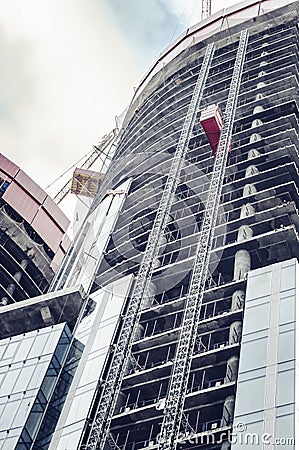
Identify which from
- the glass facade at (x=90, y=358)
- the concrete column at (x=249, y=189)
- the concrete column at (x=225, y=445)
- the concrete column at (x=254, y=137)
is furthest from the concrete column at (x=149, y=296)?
the concrete column at (x=225, y=445)

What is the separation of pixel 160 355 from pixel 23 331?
1963 cm

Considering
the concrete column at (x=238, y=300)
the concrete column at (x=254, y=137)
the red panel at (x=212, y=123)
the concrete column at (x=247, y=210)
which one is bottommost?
the concrete column at (x=238, y=300)

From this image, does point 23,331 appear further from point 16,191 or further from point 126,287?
point 16,191

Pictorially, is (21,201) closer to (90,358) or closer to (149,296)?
(149,296)

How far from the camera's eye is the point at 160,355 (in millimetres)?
60750

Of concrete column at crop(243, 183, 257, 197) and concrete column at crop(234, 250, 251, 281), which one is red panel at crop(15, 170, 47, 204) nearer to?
concrete column at crop(243, 183, 257, 197)

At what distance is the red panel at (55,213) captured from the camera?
10791 cm

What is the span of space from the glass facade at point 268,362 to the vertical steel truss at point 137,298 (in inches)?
464

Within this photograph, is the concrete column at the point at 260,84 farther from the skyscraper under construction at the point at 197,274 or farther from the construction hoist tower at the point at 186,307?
the construction hoist tower at the point at 186,307

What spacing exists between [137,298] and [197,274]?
19.8ft

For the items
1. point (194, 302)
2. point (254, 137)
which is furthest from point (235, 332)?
point (254, 137)

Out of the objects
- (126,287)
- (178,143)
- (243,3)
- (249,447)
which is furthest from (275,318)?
(243,3)

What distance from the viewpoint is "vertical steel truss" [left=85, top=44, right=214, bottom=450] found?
55062 mm

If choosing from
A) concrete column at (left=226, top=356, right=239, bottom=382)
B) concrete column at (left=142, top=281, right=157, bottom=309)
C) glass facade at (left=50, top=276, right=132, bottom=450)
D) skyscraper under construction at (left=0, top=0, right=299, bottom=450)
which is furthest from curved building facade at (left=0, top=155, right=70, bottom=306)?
concrete column at (left=226, top=356, right=239, bottom=382)
